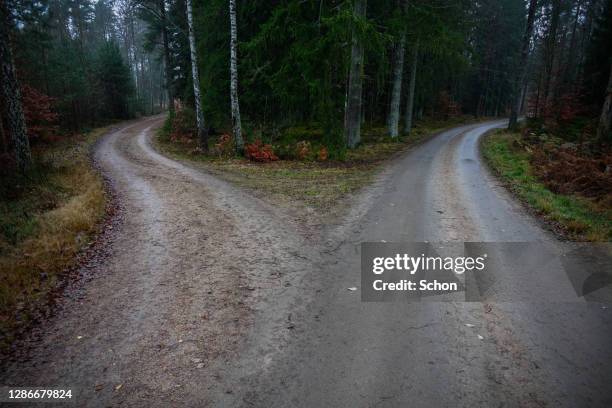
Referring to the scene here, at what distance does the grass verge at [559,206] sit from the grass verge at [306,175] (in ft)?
17.3

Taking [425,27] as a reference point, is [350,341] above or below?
below

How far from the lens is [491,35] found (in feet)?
151

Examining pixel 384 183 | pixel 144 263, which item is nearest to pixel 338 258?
pixel 144 263

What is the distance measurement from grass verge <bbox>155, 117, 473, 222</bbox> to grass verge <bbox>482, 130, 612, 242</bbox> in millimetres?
5278

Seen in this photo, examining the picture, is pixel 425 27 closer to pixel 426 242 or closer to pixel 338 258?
pixel 426 242

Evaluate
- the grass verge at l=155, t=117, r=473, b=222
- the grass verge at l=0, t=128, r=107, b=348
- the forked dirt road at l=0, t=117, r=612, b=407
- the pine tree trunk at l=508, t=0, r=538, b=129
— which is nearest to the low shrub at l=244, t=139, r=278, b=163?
the grass verge at l=155, t=117, r=473, b=222

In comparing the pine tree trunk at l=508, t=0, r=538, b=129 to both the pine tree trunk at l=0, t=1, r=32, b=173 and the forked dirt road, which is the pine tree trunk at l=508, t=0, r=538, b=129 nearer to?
the forked dirt road

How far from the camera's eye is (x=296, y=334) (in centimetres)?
482

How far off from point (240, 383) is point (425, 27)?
18.3m

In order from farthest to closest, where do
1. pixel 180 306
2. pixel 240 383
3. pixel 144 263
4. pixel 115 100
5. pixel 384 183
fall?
pixel 115 100 → pixel 384 183 → pixel 144 263 → pixel 180 306 → pixel 240 383

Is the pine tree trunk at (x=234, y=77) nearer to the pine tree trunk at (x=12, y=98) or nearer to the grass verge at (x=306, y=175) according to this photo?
the grass verge at (x=306, y=175)

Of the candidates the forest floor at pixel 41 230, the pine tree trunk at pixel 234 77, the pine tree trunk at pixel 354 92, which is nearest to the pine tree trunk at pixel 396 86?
the pine tree trunk at pixel 354 92

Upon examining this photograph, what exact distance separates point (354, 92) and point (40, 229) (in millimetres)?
15014

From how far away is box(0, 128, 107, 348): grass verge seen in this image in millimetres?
5676
